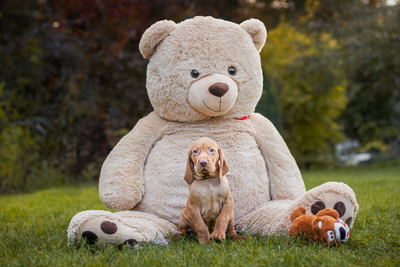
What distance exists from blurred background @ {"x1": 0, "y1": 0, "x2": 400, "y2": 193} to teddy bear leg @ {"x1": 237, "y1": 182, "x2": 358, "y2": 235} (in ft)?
14.3

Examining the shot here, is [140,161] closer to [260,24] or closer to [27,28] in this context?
[260,24]

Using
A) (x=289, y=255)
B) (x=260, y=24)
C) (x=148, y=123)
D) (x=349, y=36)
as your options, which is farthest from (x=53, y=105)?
(x=349, y=36)

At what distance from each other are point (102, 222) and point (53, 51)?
17.5ft

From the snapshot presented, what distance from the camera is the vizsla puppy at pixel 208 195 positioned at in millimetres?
2154

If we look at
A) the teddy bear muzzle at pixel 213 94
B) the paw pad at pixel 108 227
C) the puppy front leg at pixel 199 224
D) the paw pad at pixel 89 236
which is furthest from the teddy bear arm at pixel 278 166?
the paw pad at pixel 89 236

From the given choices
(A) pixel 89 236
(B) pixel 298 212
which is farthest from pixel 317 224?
(A) pixel 89 236

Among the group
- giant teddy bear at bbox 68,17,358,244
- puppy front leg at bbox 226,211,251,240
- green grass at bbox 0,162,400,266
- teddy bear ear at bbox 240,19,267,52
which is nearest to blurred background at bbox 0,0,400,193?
green grass at bbox 0,162,400,266

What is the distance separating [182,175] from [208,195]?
1.42 feet

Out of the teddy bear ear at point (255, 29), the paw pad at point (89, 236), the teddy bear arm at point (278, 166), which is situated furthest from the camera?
the teddy bear ear at point (255, 29)

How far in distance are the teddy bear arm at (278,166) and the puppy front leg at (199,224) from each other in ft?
2.41

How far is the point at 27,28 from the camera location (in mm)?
6617

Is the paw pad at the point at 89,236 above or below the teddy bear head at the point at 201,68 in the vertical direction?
below

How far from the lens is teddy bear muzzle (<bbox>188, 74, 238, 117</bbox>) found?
248 centimetres

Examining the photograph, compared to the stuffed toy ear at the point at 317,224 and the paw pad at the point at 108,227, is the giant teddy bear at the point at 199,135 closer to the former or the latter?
the paw pad at the point at 108,227
